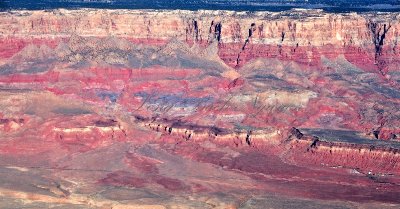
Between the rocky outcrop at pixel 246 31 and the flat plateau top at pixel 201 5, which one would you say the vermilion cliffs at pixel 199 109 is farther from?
the flat plateau top at pixel 201 5

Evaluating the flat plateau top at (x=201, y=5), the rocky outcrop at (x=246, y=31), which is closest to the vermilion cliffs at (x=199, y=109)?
the rocky outcrop at (x=246, y=31)

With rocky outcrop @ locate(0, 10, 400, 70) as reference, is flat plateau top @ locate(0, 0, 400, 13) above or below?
below

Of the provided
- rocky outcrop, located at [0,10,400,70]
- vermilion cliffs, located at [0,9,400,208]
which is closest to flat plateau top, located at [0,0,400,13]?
vermilion cliffs, located at [0,9,400,208]

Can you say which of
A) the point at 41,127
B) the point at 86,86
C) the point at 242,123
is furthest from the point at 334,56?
the point at 41,127

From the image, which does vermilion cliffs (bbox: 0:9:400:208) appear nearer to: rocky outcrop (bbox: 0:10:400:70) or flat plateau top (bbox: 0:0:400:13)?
rocky outcrop (bbox: 0:10:400:70)

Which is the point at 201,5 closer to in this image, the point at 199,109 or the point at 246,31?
the point at 246,31

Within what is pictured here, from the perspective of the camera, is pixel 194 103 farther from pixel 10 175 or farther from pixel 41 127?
pixel 10 175

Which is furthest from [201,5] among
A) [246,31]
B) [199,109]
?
[199,109]

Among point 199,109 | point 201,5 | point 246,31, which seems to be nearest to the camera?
point 199,109

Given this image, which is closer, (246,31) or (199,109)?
(199,109)
